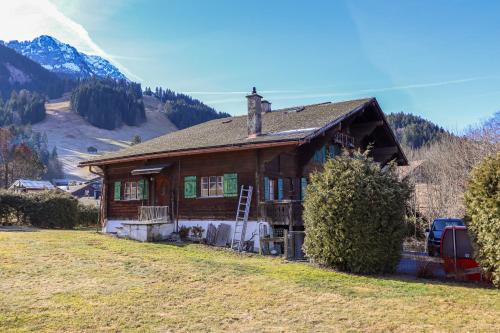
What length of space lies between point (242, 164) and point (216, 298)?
10727 mm

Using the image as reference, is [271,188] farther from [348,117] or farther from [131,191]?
[131,191]

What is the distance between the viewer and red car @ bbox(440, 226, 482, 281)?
1240 centimetres

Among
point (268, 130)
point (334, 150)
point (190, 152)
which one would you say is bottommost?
point (190, 152)

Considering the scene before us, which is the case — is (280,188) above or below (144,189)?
below

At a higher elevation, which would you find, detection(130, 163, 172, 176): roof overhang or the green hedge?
detection(130, 163, 172, 176): roof overhang

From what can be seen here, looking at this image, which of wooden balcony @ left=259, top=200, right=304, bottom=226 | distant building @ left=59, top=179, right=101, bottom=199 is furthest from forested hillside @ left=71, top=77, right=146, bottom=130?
wooden balcony @ left=259, top=200, right=304, bottom=226

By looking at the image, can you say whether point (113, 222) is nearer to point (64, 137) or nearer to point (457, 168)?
point (457, 168)

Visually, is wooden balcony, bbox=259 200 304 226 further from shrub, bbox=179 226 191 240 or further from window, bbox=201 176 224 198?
shrub, bbox=179 226 191 240

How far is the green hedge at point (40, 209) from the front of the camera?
29375mm

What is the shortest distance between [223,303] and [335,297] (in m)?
2.53

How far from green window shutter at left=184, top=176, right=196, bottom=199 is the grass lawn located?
732 centimetres

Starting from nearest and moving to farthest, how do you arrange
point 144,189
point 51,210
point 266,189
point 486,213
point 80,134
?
point 486,213 < point 266,189 < point 144,189 < point 51,210 < point 80,134

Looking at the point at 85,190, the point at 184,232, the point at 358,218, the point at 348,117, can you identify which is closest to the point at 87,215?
the point at 184,232

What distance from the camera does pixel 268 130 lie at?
70.9ft
